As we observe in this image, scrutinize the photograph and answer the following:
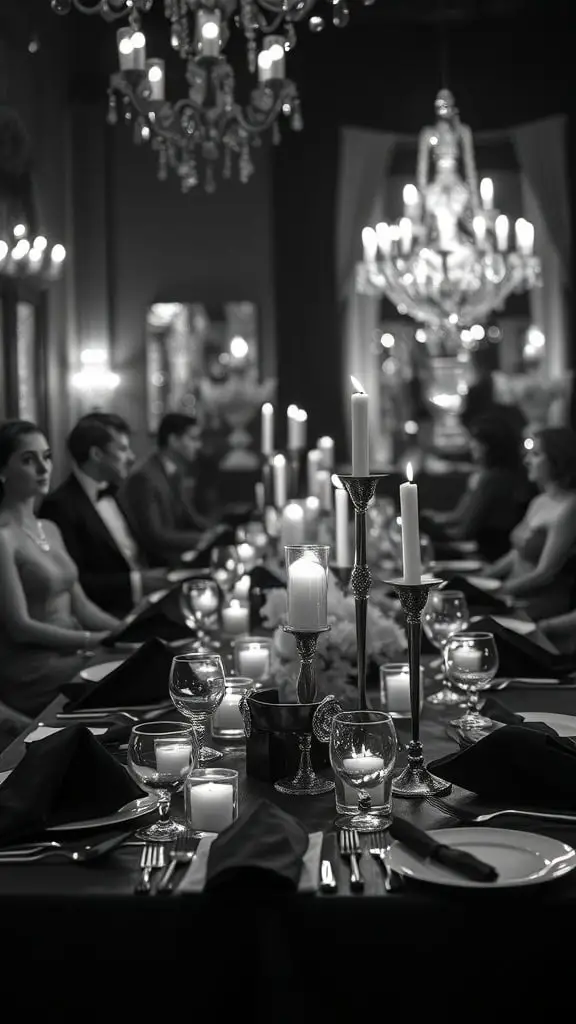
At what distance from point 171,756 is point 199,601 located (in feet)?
3.78

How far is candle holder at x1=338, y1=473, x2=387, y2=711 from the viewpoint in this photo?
71.3 inches

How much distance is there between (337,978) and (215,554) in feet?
7.00

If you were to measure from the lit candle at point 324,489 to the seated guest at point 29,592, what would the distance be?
126 cm

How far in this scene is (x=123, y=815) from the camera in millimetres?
1647


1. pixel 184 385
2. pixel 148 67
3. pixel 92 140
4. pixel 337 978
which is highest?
pixel 92 140

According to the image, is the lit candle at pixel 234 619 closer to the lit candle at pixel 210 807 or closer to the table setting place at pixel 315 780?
the table setting place at pixel 315 780

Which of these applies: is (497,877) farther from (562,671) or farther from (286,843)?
(562,671)

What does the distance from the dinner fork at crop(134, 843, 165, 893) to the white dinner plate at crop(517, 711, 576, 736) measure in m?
0.83

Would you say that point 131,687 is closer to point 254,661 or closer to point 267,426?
point 254,661

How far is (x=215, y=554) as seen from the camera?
3428mm

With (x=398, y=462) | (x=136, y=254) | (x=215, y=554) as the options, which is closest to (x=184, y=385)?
(x=136, y=254)

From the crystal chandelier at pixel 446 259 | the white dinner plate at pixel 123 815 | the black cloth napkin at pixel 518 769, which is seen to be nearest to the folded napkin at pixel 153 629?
the white dinner plate at pixel 123 815

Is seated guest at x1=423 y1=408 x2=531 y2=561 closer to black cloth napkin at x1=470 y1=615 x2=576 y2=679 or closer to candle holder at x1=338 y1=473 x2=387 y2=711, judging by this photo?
black cloth napkin at x1=470 y1=615 x2=576 y2=679

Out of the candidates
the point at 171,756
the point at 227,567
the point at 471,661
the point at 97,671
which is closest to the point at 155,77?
the point at 227,567
